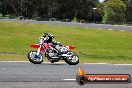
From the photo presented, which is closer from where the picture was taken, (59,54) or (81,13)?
(59,54)

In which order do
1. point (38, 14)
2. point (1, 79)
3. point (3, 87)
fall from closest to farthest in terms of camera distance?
point (3, 87)
point (1, 79)
point (38, 14)

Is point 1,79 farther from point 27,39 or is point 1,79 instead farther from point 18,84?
point 27,39

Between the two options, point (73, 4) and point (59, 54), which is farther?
point (73, 4)

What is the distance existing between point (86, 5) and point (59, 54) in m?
92.1

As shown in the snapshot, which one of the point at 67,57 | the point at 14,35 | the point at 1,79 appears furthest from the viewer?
the point at 14,35

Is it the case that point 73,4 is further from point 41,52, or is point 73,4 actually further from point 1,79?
point 1,79

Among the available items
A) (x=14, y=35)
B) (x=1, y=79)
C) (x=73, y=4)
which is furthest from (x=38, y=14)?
(x=1, y=79)

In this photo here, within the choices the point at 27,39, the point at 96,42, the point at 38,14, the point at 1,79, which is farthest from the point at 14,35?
the point at 38,14

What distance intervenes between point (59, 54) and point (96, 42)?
19.1m

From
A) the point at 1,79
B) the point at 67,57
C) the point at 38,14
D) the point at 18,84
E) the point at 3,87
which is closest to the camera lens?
the point at 3,87

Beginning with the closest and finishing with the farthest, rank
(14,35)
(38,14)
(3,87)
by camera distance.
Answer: (3,87), (14,35), (38,14)

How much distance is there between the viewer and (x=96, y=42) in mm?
35812

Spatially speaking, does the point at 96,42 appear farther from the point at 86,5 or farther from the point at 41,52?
the point at 86,5

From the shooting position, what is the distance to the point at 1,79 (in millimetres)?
10352
